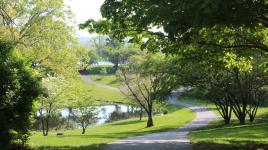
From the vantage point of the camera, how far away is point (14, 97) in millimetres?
17203

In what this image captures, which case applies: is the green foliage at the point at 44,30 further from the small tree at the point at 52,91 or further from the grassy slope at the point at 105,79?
the grassy slope at the point at 105,79

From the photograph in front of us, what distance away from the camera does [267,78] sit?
116 feet

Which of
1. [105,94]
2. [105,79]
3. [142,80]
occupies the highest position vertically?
[105,79]

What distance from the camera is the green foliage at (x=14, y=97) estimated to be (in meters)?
16.8

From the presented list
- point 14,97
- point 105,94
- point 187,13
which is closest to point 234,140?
point 14,97

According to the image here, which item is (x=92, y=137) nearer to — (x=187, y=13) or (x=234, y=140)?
(x=234, y=140)

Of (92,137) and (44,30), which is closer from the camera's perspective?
(92,137)

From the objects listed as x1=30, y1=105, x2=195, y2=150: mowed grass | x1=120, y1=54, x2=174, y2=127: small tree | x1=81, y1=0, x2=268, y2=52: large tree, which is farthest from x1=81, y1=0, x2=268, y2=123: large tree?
x1=120, y1=54, x2=174, y2=127: small tree

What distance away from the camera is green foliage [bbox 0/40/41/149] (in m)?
16.8

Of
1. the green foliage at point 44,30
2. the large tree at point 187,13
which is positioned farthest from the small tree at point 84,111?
the large tree at point 187,13

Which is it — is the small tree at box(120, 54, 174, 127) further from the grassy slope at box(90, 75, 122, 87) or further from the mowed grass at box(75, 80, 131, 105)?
the grassy slope at box(90, 75, 122, 87)

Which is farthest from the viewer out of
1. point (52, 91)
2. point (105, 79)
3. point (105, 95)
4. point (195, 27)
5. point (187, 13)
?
point (105, 79)

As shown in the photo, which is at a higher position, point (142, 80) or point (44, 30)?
point (44, 30)

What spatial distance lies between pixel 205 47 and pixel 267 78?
18.7 m
